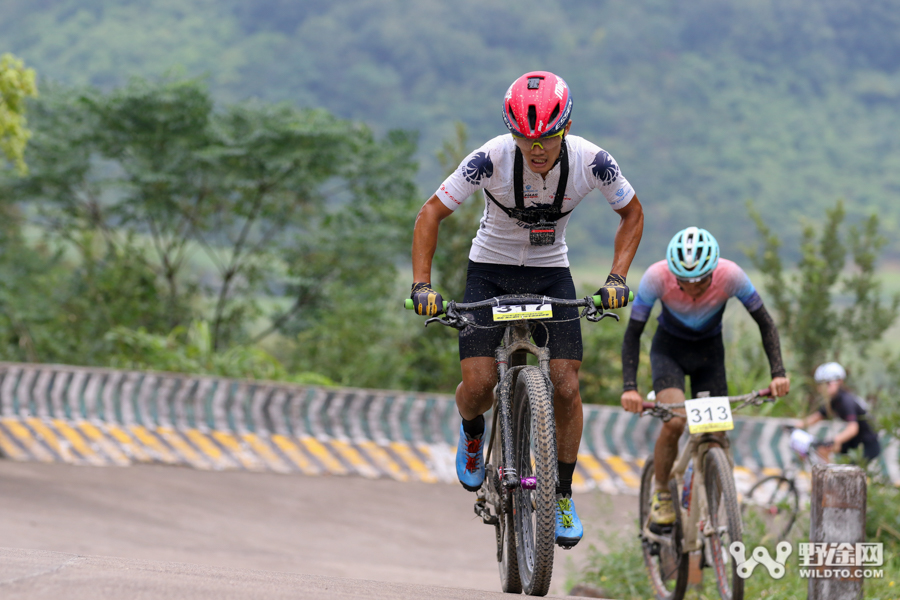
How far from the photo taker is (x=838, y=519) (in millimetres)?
5129

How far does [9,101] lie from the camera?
1088 cm

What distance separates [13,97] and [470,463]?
809 centimetres

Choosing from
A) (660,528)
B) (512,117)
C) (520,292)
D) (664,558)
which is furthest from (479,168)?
(664,558)

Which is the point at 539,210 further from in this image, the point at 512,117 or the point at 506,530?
the point at 506,530

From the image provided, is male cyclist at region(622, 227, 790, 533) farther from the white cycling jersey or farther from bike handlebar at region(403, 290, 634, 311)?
bike handlebar at region(403, 290, 634, 311)

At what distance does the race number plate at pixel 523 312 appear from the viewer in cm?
469

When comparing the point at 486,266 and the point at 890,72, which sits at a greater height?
the point at 890,72

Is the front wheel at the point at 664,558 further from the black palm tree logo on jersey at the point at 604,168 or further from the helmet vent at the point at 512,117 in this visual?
the helmet vent at the point at 512,117

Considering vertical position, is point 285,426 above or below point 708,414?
above

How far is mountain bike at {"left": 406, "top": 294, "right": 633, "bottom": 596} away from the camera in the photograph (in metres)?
4.57

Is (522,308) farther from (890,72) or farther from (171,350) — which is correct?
(890,72)

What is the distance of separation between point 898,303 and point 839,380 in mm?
7447

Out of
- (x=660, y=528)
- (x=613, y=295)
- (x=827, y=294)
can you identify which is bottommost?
(x=660, y=528)

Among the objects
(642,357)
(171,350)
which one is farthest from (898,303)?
(171,350)
